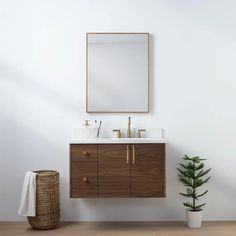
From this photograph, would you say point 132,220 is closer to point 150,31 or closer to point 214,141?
point 214,141

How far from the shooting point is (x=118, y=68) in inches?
181

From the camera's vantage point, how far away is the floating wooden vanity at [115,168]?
4.19 meters

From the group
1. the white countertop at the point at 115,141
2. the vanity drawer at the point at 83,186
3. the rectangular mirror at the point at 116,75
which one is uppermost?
the rectangular mirror at the point at 116,75

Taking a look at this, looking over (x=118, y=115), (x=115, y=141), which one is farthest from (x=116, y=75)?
(x=115, y=141)

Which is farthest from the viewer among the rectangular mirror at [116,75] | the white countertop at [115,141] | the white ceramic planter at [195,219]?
the rectangular mirror at [116,75]

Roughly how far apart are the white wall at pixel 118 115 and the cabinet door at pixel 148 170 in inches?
17.3

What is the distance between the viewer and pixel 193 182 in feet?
14.4

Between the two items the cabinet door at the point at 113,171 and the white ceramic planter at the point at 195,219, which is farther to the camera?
the white ceramic planter at the point at 195,219

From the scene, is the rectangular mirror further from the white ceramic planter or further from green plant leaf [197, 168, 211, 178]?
the white ceramic planter

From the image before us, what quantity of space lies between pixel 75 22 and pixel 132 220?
2.21m

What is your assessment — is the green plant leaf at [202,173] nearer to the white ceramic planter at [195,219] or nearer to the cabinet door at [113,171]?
the white ceramic planter at [195,219]

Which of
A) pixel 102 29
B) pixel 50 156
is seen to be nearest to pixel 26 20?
pixel 102 29

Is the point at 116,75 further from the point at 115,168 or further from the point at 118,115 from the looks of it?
the point at 115,168

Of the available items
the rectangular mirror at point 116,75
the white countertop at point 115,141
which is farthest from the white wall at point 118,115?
the white countertop at point 115,141
